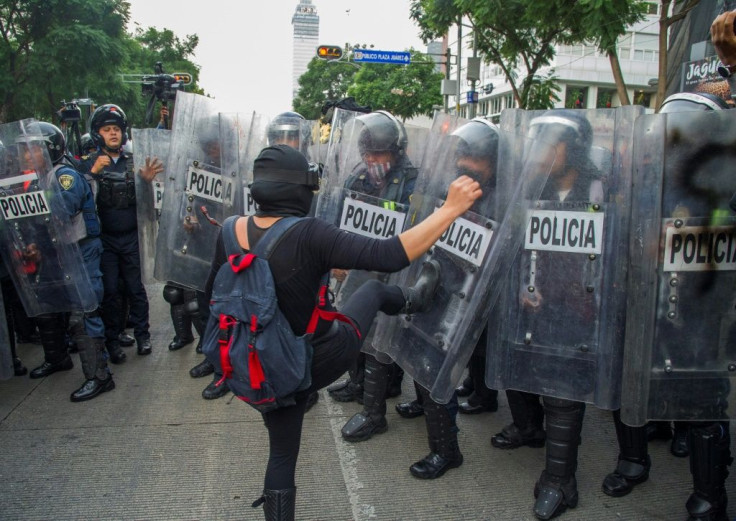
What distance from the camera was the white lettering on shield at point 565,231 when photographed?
2557mm

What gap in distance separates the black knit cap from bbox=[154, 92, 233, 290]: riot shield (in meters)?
2.15

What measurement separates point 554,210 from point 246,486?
6.81 ft

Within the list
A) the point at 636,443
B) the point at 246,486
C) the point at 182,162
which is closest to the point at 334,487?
the point at 246,486

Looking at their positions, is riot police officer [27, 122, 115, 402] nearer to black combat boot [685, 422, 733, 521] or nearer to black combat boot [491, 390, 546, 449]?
black combat boot [491, 390, 546, 449]

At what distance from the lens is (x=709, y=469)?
257 cm

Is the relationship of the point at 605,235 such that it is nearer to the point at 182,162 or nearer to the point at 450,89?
the point at 182,162

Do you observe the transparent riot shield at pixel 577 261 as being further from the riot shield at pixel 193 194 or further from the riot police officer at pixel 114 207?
the riot police officer at pixel 114 207

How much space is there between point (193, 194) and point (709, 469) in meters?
3.61

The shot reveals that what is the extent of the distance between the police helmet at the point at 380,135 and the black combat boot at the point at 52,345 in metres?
2.80

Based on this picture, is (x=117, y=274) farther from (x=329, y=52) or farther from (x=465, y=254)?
(x=329, y=52)

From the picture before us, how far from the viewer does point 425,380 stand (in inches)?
112

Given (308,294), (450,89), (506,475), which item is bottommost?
(506,475)

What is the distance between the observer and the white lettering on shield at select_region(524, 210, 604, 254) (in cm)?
256

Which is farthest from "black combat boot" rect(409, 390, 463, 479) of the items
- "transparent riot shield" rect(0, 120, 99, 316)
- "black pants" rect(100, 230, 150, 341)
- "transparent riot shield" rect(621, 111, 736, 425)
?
"black pants" rect(100, 230, 150, 341)
